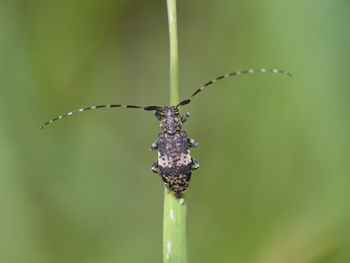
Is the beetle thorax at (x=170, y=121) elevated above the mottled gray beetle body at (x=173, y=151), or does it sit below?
above

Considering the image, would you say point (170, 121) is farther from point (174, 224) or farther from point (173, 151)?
point (174, 224)

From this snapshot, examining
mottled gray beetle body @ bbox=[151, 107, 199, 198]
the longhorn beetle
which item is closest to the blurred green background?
the longhorn beetle

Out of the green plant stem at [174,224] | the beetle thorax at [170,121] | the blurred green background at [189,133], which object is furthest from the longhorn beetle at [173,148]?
the blurred green background at [189,133]

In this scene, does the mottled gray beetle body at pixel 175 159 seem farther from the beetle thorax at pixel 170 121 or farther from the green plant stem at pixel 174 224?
the green plant stem at pixel 174 224

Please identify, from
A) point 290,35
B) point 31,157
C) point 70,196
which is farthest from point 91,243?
point 290,35

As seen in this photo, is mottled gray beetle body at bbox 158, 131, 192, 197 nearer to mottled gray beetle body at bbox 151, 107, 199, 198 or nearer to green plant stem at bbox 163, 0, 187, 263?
mottled gray beetle body at bbox 151, 107, 199, 198

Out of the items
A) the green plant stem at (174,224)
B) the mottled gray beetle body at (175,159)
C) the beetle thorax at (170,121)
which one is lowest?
the green plant stem at (174,224)

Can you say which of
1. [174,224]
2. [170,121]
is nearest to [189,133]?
[170,121]

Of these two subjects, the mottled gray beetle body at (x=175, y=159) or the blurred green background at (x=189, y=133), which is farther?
the blurred green background at (x=189, y=133)
